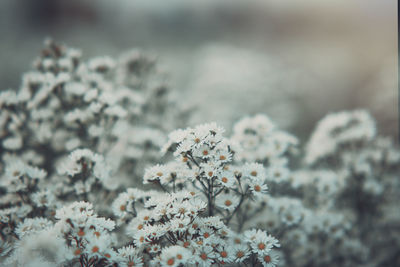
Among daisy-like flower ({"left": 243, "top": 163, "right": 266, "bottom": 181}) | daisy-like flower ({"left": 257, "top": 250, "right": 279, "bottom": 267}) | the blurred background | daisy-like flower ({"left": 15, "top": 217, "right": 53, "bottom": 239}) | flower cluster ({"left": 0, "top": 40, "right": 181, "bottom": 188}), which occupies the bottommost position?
daisy-like flower ({"left": 257, "top": 250, "right": 279, "bottom": 267})

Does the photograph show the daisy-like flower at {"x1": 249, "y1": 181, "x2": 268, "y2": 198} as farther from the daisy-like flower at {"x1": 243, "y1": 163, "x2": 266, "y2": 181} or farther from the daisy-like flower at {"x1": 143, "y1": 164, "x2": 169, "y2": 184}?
the daisy-like flower at {"x1": 143, "y1": 164, "x2": 169, "y2": 184}

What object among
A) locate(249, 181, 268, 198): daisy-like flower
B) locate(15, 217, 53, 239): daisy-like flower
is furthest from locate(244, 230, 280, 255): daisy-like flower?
locate(15, 217, 53, 239): daisy-like flower

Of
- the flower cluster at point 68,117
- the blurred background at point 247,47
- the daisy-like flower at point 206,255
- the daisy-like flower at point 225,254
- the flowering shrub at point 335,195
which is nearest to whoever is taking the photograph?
the daisy-like flower at point 206,255

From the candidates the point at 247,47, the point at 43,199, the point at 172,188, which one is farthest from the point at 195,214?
the point at 247,47

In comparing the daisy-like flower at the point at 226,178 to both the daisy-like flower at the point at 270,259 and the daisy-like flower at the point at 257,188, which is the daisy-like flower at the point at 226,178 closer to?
the daisy-like flower at the point at 257,188

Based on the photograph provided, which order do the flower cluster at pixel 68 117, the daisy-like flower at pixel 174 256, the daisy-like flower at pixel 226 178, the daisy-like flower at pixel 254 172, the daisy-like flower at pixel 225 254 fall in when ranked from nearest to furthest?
the daisy-like flower at pixel 174 256
the daisy-like flower at pixel 225 254
the daisy-like flower at pixel 226 178
the daisy-like flower at pixel 254 172
the flower cluster at pixel 68 117

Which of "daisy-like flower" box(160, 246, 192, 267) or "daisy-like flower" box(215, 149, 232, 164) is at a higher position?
"daisy-like flower" box(215, 149, 232, 164)

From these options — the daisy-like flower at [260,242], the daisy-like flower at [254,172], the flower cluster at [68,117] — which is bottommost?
the daisy-like flower at [260,242]

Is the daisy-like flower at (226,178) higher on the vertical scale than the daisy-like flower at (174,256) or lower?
higher

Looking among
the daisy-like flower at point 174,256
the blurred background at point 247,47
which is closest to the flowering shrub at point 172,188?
the daisy-like flower at point 174,256
